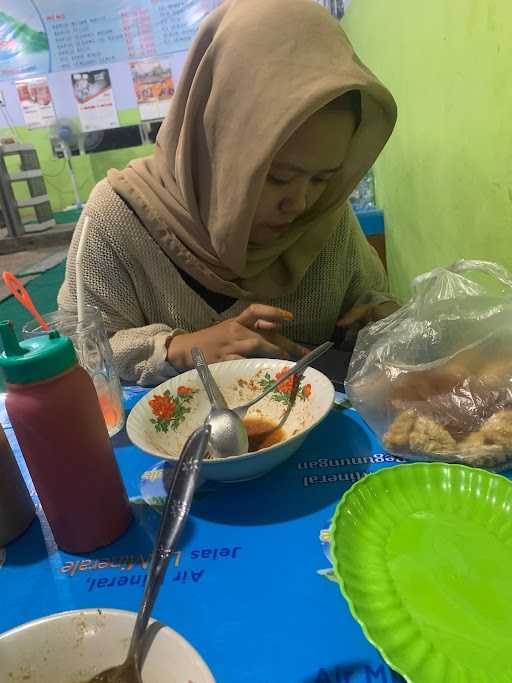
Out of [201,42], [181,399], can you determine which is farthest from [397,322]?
[201,42]

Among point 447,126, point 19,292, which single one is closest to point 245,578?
point 19,292

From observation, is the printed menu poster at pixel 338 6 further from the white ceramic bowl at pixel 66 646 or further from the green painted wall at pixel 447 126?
the white ceramic bowl at pixel 66 646

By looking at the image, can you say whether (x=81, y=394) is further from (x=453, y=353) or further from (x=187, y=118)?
(x=187, y=118)

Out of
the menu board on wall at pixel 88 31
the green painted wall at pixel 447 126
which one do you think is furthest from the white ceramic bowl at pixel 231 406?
the menu board on wall at pixel 88 31

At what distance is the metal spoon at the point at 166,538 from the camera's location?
312mm

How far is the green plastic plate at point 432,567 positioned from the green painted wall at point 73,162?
13.2 feet

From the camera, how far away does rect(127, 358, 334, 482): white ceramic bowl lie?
1.70 feet

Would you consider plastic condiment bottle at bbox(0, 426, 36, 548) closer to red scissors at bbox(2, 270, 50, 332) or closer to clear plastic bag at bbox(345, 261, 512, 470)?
red scissors at bbox(2, 270, 50, 332)

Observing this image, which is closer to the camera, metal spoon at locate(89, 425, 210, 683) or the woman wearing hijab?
metal spoon at locate(89, 425, 210, 683)

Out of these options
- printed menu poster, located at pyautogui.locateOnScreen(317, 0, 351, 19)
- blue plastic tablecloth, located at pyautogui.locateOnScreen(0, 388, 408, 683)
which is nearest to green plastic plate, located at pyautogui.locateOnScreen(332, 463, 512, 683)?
blue plastic tablecloth, located at pyautogui.locateOnScreen(0, 388, 408, 683)

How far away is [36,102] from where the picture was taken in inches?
151

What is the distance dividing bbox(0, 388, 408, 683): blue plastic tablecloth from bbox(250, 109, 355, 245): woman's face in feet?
1.57

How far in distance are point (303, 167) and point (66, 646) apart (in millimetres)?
726

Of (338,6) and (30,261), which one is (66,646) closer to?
(338,6)
